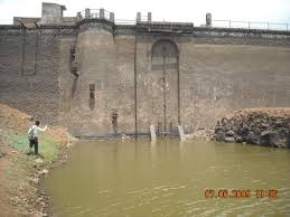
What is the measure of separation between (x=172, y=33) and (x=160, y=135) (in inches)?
303

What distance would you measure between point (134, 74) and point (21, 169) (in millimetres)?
20614

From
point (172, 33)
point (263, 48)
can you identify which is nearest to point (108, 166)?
point (172, 33)

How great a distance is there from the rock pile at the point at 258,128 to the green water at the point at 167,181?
111cm

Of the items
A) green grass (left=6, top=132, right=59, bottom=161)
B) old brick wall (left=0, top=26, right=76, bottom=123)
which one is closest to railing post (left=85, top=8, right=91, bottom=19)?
old brick wall (left=0, top=26, right=76, bottom=123)

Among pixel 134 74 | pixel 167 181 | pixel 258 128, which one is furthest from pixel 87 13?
pixel 167 181

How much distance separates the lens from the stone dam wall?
36406 millimetres

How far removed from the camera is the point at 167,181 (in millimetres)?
17984

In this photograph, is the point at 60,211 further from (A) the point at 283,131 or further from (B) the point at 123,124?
(B) the point at 123,124

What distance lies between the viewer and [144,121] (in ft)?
123
